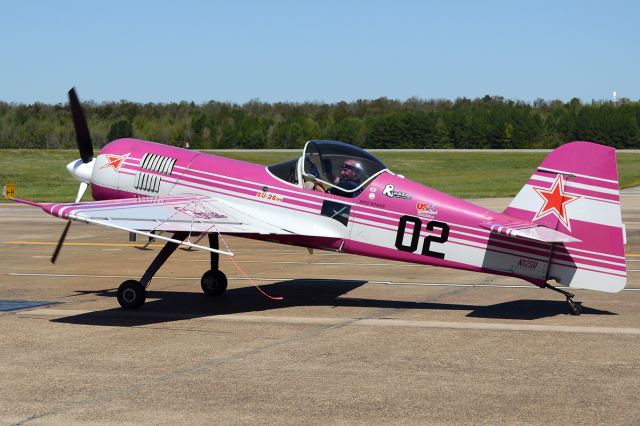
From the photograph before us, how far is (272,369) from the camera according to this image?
10641mm

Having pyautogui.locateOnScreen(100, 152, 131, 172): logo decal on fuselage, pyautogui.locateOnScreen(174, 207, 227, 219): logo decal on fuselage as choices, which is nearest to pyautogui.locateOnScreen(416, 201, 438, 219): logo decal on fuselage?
pyautogui.locateOnScreen(174, 207, 227, 219): logo decal on fuselage

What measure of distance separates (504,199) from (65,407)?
126ft

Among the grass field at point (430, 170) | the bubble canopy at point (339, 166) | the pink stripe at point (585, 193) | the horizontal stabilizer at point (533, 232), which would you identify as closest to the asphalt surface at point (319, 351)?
the horizontal stabilizer at point (533, 232)

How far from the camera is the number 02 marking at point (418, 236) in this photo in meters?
14.0

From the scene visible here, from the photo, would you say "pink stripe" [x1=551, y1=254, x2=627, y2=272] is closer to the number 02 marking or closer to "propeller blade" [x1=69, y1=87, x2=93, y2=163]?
the number 02 marking

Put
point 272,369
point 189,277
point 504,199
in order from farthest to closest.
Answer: point 504,199
point 189,277
point 272,369

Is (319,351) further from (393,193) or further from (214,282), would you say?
(214,282)

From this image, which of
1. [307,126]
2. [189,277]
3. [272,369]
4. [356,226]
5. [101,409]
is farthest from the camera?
[307,126]

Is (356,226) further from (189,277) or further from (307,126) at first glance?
(307,126)

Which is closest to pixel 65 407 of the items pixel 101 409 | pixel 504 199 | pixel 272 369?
pixel 101 409

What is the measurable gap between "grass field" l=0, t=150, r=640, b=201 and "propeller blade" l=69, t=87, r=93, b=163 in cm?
3101

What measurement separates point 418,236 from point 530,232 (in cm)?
185

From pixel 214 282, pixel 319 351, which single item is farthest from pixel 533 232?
Result: pixel 214 282

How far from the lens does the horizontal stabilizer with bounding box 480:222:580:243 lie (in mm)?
12750
